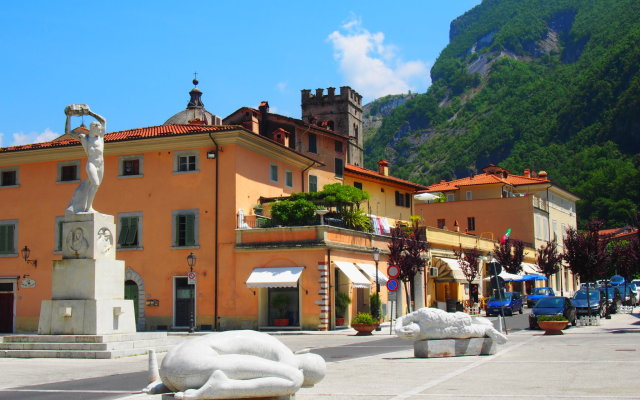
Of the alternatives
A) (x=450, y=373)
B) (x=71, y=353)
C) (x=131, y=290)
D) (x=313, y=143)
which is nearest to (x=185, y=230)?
(x=131, y=290)

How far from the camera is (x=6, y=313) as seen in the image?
38.3m

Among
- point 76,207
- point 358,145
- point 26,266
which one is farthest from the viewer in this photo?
point 358,145

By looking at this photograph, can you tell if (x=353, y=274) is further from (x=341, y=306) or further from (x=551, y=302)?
(x=551, y=302)

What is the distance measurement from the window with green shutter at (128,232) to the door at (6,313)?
6.73 meters

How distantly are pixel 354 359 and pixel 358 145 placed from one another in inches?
2898

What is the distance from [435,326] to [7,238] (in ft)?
96.3

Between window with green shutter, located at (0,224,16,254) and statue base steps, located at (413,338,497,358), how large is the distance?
28329 mm

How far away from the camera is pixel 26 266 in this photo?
126 feet

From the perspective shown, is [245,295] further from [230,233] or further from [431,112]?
[431,112]

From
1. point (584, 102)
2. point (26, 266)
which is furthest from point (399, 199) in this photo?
point (584, 102)

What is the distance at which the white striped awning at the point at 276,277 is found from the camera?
3328 cm

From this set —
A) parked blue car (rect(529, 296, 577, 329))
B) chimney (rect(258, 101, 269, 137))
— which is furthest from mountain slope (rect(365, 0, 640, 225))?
parked blue car (rect(529, 296, 577, 329))

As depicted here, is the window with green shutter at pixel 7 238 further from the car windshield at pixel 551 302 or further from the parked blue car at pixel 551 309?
the car windshield at pixel 551 302

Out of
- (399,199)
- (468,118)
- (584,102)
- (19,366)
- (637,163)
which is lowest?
(19,366)
